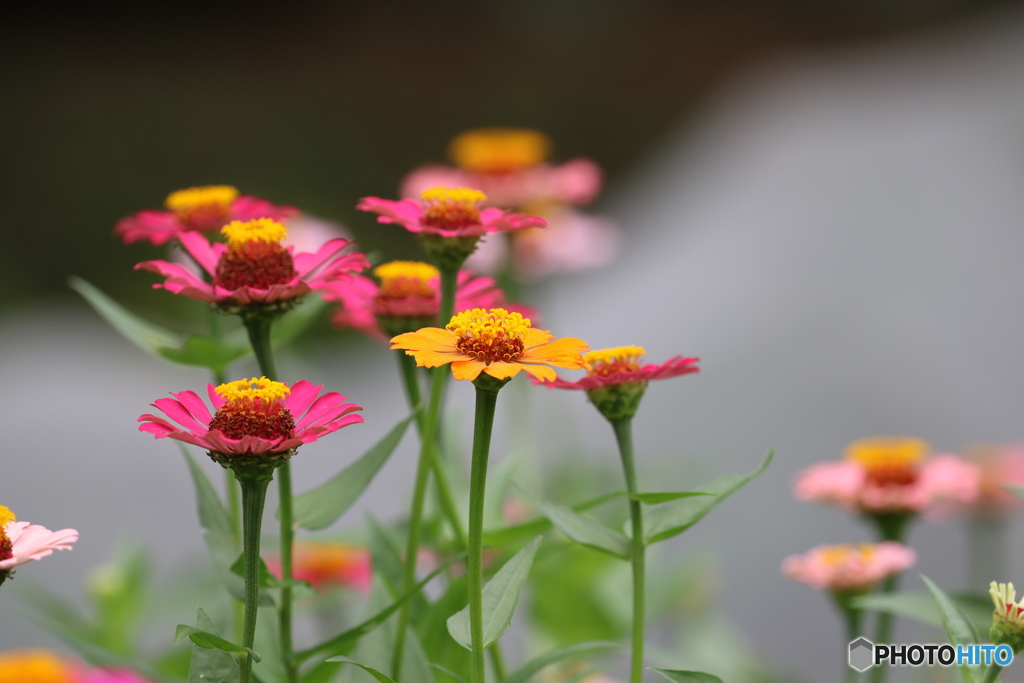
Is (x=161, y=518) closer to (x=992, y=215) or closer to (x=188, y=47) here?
(x=992, y=215)

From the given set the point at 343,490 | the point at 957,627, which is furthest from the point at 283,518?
the point at 957,627

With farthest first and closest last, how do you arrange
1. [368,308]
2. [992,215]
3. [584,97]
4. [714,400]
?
[584,97] < [992,215] < [714,400] < [368,308]

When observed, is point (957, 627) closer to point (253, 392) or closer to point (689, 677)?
point (689, 677)

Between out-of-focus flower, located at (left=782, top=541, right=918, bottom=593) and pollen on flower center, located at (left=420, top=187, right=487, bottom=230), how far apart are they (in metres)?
0.26

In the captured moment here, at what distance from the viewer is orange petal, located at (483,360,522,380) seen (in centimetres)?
30

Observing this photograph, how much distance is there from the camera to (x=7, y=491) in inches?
36.3

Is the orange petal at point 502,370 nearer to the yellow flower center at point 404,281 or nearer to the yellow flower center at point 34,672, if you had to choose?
the yellow flower center at point 404,281

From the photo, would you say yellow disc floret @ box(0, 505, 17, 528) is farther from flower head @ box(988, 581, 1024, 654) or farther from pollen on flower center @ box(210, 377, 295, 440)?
flower head @ box(988, 581, 1024, 654)

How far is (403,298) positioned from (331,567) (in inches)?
12.4

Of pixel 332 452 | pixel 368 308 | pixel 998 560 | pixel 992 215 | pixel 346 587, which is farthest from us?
pixel 992 215

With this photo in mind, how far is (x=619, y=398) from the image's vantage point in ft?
1.21

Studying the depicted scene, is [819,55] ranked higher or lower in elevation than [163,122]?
higher

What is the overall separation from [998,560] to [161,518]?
772 millimetres

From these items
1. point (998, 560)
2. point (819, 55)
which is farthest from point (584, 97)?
point (998, 560)
